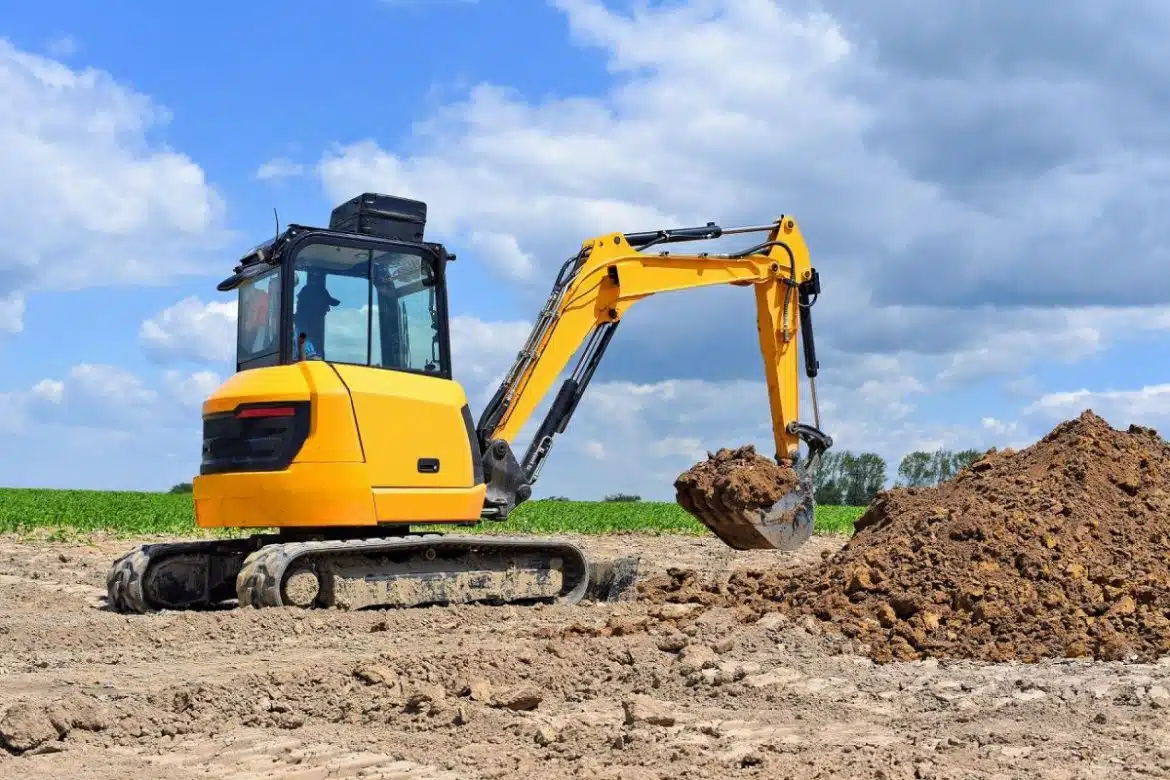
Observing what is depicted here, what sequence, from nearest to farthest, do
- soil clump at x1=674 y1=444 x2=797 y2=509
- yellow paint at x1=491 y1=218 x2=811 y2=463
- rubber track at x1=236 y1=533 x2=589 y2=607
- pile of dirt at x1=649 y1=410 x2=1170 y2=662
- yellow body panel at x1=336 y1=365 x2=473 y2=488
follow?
1. pile of dirt at x1=649 y1=410 x2=1170 y2=662
2. rubber track at x1=236 y1=533 x2=589 y2=607
3. yellow body panel at x1=336 y1=365 x2=473 y2=488
4. yellow paint at x1=491 y1=218 x2=811 y2=463
5. soil clump at x1=674 y1=444 x2=797 y2=509

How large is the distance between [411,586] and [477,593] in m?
0.65

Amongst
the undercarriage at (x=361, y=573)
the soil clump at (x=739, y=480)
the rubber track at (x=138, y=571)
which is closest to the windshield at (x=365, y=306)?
the undercarriage at (x=361, y=573)

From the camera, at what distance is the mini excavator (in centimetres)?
960

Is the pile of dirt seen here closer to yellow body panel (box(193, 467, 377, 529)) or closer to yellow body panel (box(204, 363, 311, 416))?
yellow body panel (box(193, 467, 377, 529))

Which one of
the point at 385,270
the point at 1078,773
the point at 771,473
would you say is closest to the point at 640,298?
the point at 771,473

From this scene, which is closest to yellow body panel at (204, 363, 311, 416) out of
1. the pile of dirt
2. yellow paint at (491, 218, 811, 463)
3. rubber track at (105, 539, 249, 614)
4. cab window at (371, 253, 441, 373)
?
cab window at (371, 253, 441, 373)

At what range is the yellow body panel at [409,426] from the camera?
9688 millimetres

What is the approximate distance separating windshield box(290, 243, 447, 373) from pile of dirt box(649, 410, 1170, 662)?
3310 millimetres

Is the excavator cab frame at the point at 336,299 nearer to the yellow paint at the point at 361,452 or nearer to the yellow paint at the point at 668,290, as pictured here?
the yellow paint at the point at 361,452

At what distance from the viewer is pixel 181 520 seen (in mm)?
22672

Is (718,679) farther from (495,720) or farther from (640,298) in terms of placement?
(640,298)

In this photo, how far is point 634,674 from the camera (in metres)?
7.38

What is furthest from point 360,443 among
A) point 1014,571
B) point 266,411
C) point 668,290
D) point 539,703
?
point 1014,571

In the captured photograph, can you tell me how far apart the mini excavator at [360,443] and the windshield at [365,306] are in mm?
12
